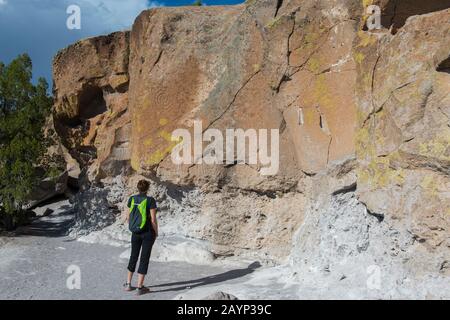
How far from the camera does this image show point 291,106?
6.55 meters

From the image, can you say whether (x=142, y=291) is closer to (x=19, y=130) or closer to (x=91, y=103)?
(x=19, y=130)

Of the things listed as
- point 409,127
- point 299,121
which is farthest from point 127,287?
point 409,127


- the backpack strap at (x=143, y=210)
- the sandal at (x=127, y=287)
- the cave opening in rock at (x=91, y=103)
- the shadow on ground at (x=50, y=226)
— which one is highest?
the cave opening in rock at (x=91, y=103)

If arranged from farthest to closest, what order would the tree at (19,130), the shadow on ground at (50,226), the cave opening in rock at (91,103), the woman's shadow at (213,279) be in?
the cave opening in rock at (91,103)
the shadow on ground at (50,226)
the tree at (19,130)
the woman's shadow at (213,279)

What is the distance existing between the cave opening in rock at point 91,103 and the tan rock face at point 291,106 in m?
0.74

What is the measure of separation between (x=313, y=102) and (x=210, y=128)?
1698mm

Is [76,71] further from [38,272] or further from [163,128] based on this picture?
[38,272]

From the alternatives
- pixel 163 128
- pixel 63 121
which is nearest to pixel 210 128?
pixel 163 128

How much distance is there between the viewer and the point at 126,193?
909cm

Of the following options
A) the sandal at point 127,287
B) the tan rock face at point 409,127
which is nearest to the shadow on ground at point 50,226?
the sandal at point 127,287

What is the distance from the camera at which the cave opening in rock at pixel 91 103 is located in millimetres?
10461

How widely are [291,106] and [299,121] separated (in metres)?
0.26

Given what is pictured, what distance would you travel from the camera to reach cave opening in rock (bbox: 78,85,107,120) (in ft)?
34.3

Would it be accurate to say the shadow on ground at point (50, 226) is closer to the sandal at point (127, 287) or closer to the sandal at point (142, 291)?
the sandal at point (127, 287)
